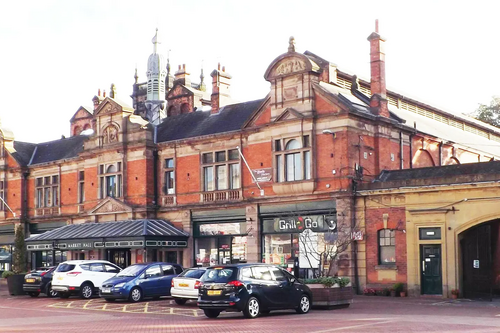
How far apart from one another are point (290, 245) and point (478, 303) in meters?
10.6

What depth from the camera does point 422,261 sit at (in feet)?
103

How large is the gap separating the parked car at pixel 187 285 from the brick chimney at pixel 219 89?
17.5 meters

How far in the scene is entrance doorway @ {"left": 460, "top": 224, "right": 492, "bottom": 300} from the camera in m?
31.6

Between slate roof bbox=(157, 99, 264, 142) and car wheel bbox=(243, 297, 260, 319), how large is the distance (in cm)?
1745

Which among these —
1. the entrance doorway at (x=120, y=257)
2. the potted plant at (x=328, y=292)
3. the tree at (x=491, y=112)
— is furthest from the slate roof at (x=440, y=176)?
the tree at (x=491, y=112)

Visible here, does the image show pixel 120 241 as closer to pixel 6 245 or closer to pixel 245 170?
pixel 245 170

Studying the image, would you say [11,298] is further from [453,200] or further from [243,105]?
[453,200]

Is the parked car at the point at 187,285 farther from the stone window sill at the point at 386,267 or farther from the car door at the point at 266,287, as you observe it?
the stone window sill at the point at 386,267

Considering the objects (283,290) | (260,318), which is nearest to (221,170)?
(283,290)

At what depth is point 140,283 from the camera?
2973 cm

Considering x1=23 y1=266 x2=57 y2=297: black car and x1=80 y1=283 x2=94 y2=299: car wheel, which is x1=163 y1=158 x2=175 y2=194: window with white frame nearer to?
x1=23 y1=266 x2=57 y2=297: black car

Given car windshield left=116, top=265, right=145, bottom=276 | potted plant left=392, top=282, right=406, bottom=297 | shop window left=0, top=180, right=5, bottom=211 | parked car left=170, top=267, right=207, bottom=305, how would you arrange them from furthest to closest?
shop window left=0, top=180, right=5, bottom=211 → potted plant left=392, top=282, right=406, bottom=297 → car windshield left=116, top=265, right=145, bottom=276 → parked car left=170, top=267, right=207, bottom=305

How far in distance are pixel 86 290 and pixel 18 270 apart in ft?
36.3

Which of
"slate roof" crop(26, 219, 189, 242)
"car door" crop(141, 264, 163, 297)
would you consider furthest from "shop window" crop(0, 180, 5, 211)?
"car door" crop(141, 264, 163, 297)
